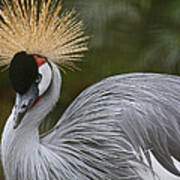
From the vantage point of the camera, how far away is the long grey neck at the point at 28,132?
1530 mm

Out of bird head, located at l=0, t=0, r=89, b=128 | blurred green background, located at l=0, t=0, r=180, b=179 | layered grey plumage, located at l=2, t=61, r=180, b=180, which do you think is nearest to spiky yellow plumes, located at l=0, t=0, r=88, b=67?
bird head, located at l=0, t=0, r=89, b=128

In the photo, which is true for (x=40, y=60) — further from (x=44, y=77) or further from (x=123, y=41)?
(x=123, y=41)

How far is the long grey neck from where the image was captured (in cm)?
153

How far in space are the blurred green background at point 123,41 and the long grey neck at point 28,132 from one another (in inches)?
46.0

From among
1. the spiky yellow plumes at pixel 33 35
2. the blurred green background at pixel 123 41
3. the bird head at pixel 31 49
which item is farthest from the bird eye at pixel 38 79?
the blurred green background at pixel 123 41

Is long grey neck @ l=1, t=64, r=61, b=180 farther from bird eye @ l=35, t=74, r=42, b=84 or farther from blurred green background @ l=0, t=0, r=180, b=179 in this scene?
blurred green background @ l=0, t=0, r=180, b=179

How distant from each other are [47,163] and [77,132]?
14 centimetres

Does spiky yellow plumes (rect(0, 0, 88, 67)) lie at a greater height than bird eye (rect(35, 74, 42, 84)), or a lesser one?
greater

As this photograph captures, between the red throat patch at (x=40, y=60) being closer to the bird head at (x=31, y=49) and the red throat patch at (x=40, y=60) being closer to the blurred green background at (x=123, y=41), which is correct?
the bird head at (x=31, y=49)

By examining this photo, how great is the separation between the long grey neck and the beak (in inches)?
2.4

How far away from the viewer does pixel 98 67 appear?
283cm

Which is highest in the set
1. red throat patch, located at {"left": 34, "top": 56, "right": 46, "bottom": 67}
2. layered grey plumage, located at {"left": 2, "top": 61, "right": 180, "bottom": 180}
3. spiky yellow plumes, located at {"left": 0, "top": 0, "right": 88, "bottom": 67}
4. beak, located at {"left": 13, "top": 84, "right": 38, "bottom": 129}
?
spiky yellow plumes, located at {"left": 0, "top": 0, "right": 88, "bottom": 67}

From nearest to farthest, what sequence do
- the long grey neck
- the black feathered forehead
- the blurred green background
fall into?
1. the black feathered forehead
2. the long grey neck
3. the blurred green background

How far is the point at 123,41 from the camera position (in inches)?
111
